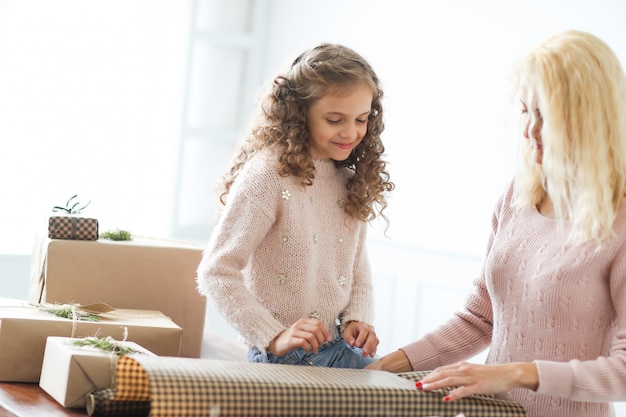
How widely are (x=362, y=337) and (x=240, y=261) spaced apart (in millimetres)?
295

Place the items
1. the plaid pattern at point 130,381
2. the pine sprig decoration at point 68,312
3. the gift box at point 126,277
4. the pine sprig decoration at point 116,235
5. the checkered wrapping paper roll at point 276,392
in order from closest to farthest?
the checkered wrapping paper roll at point 276,392 → the plaid pattern at point 130,381 → the pine sprig decoration at point 68,312 → the gift box at point 126,277 → the pine sprig decoration at point 116,235

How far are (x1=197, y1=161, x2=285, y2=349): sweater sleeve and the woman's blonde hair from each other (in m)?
0.57

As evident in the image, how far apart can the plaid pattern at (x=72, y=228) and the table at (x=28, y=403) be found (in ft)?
1.48

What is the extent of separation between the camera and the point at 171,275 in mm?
2123

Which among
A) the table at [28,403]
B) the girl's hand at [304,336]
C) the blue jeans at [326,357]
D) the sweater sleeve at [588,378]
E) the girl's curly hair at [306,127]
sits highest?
the girl's curly hair at [306,127]

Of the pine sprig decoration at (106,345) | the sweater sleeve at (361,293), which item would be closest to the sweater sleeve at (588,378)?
the sweater sleeve at (361,293)

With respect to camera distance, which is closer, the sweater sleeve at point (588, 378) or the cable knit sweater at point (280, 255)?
the sweater sleeve at point (588, 378)

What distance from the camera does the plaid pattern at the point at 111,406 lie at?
4.60ft

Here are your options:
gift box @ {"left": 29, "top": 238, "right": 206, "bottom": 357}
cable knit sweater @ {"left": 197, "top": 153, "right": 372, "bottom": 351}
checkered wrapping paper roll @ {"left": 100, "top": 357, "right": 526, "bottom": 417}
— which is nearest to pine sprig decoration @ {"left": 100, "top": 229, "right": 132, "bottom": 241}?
gift box @ {"left": 29, "top": 238, "right": 206, "bottom": 357}

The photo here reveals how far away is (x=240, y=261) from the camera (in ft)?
5.55

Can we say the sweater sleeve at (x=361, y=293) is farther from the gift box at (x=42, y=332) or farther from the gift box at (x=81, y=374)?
the gift box at (x=81, y=374)

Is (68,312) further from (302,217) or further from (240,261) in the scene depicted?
(302,217)

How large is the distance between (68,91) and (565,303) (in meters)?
3.12

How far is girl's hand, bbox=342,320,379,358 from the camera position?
69.1 inches
